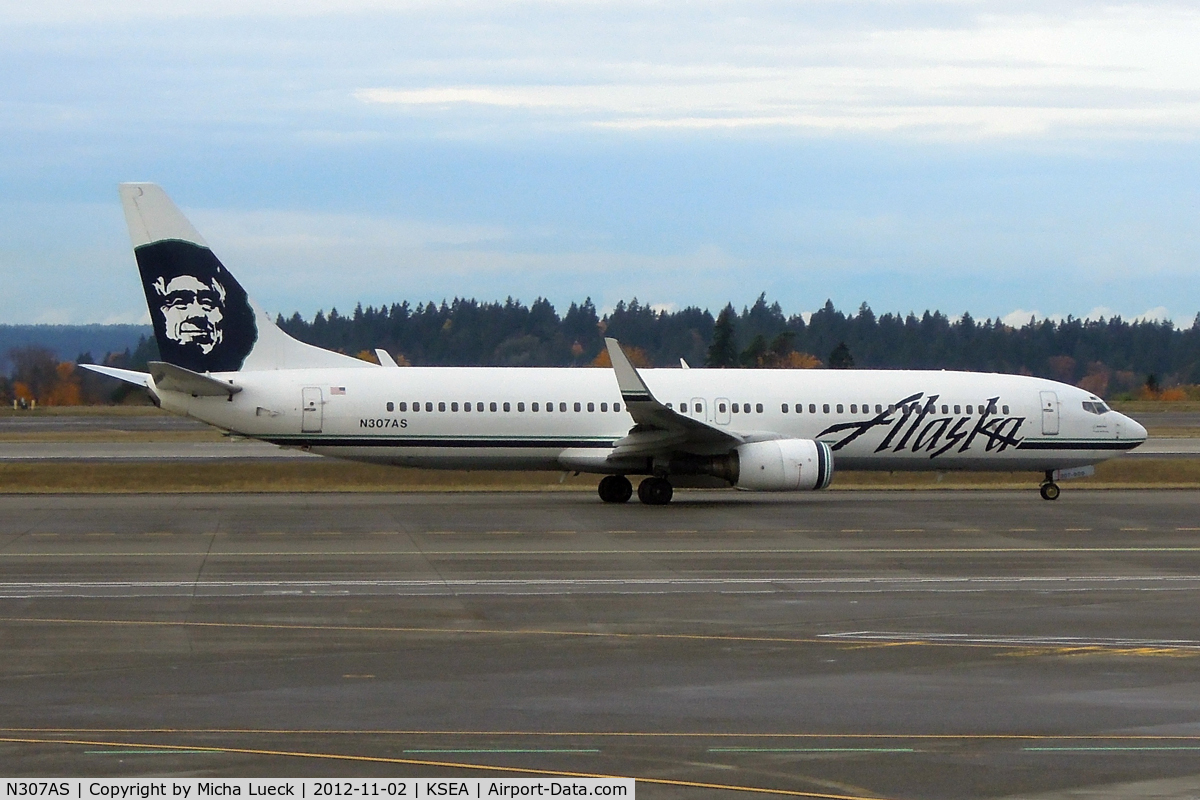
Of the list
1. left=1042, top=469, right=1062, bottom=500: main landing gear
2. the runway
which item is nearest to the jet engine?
the runway

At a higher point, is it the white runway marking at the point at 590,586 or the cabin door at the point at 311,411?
the cabin door at the point at 311,411

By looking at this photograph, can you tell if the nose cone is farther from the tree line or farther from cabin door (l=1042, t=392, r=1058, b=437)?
the tree line

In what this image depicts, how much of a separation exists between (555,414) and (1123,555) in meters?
13.5

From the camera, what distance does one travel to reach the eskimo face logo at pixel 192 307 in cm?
3269

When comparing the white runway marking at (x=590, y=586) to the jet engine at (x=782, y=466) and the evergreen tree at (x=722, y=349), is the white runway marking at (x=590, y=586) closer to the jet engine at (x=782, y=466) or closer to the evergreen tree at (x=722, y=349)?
the jet engine at (x=782, y=466)

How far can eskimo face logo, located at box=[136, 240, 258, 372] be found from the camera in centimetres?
3269

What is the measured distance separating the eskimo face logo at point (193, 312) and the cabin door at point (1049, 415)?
1900cm

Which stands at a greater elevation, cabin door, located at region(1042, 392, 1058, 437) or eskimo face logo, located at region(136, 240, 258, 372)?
eskimo face logo, located at region(136, 240, 258, 372)

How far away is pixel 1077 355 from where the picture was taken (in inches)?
7835

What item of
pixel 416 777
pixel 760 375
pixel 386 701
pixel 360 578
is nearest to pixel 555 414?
pixel 760 375

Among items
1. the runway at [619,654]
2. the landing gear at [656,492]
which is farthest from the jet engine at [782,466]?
the runway at [619,654]

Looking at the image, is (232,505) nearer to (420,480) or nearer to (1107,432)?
(420,480)

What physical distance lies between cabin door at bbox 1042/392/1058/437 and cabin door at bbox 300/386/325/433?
54.9ft
